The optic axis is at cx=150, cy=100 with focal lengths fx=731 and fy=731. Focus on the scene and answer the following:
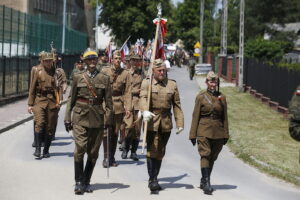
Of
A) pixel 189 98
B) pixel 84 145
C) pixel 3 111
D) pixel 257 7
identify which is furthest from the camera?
pixel 257 7

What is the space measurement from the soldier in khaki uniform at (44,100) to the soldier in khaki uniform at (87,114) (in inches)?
118

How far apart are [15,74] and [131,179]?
50.2ft

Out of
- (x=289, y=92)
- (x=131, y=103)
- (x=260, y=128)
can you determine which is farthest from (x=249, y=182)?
(x=289, y=92)

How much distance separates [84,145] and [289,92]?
13453mm

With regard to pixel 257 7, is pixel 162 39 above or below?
below

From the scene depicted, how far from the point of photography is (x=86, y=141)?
9.50m

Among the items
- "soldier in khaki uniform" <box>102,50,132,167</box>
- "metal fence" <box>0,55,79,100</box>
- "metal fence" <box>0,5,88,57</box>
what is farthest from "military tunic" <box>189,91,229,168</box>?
"metal fence" <box>0,5,88,57</box>

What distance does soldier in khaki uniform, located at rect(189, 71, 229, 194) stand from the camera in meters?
9.77

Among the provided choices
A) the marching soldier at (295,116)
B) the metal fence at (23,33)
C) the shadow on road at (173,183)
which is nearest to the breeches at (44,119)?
the shadow on road at (173,183)

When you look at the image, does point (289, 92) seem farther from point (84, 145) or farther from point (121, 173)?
point (84, 145)

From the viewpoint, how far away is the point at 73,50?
50719mm

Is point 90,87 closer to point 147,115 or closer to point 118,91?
point 147,115

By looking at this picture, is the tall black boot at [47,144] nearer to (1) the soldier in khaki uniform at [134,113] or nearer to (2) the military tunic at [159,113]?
(1) the soldier in khaki uniform at [134,113]

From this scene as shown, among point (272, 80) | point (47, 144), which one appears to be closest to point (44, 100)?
point (47, 144)
